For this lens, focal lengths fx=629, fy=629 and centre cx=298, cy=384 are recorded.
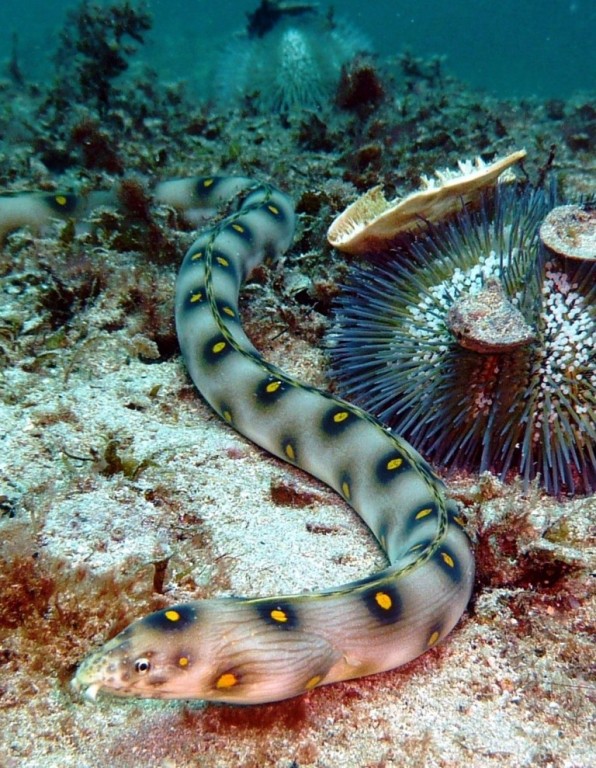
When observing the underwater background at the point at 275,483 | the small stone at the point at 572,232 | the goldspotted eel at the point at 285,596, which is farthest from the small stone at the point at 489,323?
the goldspotted eel at the point at 285,596

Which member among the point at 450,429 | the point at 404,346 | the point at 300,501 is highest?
the point at 404,346

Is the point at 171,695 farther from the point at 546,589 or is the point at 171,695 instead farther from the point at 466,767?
the point at 546,589

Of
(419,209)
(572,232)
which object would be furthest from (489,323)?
(419,209)

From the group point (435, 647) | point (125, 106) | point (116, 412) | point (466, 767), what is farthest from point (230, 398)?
point (125, 106)

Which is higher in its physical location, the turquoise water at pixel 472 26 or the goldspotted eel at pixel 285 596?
the turquoise water at pixel 472 26

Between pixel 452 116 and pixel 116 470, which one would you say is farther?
pixel 452 116

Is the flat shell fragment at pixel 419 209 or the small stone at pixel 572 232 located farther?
the flat shell fragment at pixel 419 209

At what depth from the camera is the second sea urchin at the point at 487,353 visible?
369cm

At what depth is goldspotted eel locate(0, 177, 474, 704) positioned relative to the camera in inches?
91.5

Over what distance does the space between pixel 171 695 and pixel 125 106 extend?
10.0 metres

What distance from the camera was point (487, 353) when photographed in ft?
11.7

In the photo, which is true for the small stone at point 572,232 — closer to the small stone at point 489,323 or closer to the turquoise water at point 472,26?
the small stone at point 489,323

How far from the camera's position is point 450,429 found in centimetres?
402

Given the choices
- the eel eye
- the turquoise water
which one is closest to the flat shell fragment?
the eel eye
